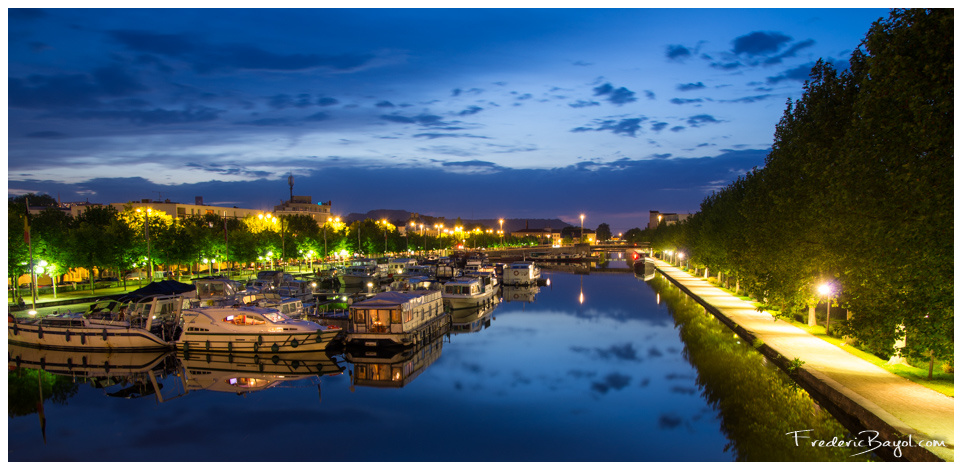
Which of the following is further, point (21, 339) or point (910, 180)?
point (21, 339)

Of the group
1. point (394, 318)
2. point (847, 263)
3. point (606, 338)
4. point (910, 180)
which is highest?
point (910, 180)

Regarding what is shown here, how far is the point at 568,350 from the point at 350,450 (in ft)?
61.8

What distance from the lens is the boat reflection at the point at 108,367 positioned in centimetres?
2445

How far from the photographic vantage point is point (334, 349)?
101 ft

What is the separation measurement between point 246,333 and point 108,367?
20.2 ft

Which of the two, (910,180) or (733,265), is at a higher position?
(910,180)

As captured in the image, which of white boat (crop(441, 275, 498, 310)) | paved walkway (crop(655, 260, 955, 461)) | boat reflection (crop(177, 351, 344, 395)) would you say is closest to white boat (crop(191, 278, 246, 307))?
boat reflection (crop(177, 351, 344, 395))

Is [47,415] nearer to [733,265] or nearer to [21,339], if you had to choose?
[21,339]

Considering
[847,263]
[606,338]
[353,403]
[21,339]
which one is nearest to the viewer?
[847,263]

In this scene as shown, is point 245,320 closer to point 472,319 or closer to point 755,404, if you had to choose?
point 472,319

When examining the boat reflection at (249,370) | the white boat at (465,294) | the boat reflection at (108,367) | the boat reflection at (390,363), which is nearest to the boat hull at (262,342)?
the boat reflection at (249,370)

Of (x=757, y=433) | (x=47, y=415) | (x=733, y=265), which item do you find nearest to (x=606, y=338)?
(x=733, y=265)

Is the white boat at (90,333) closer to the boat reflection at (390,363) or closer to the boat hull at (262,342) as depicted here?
the boat hull at (262,342)

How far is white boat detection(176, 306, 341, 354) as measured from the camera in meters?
29.0
